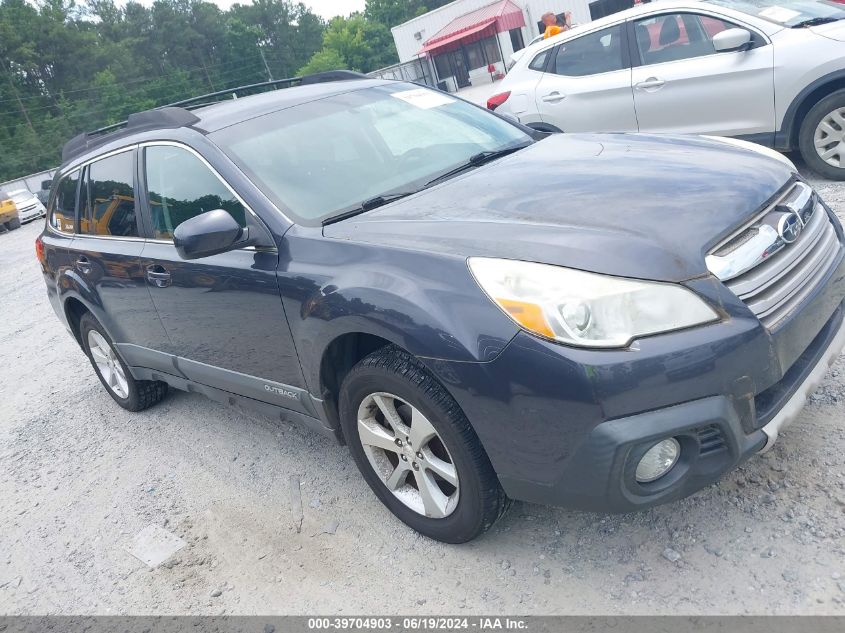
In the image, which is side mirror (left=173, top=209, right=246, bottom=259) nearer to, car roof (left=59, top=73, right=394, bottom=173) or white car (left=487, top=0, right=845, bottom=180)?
car roof (left=59, top=73, right=394, bottom=173)

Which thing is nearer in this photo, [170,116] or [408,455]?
[408,455]

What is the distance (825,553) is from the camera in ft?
7.63

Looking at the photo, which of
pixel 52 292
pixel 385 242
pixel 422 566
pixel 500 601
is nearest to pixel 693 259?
pixel 385 242

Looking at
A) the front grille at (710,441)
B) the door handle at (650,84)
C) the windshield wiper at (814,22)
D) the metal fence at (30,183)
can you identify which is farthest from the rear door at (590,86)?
the metal fence at (30,183)

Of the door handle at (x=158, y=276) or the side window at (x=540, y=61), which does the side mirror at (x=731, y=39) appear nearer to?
the side window at (x=540, y=61)

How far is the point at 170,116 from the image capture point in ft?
12.2

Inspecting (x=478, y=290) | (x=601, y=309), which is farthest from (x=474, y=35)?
(x=601, y=309)

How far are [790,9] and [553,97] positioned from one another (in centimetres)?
213

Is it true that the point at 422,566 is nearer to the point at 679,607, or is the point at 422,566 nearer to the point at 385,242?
the point at 679,607

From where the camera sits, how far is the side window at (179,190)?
3.21m

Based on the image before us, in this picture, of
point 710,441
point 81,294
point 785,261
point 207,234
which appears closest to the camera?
point 710,441

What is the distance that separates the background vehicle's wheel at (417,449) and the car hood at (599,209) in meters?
0.48

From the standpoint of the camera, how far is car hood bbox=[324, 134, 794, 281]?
225cm

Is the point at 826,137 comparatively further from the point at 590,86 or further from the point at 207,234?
the point at 207,234
